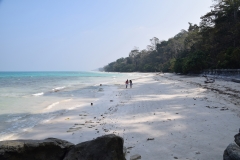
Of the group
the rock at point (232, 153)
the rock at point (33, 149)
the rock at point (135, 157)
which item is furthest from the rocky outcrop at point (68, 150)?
the rock at point (232, 153)

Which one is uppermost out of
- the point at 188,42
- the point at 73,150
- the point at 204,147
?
the point at 188,42

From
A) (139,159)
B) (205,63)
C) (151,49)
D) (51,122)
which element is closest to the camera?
(139,159)

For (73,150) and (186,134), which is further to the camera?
(186,134)

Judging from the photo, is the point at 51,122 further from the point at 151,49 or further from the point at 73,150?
the point at 151,49

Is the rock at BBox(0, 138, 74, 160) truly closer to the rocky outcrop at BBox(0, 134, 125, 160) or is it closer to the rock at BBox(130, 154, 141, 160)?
the rocky outcrop at BBox(0, 134, 125, 160)

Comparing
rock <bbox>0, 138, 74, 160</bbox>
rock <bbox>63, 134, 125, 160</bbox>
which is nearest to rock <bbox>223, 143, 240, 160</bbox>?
rock <bbox>63, 134, 125, 160</bbox>

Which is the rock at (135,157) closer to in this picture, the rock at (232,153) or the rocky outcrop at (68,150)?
the rocky outcrop at (68,150)

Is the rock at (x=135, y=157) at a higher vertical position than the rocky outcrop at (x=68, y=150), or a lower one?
lower

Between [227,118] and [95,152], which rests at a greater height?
[95,152]

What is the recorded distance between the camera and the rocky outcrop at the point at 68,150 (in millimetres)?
3400

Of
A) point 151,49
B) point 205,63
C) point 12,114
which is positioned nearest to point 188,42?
point 205,63

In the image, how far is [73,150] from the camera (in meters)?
3.73

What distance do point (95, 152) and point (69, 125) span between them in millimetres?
6874

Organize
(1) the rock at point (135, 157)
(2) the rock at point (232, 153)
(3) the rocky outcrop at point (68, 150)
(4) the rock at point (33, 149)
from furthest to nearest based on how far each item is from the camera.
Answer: (1) the rock at point (135, 157) → (2) the rock at point (232, 153) → (3) the rocky outcrop at point (68, 150) → (4) the rock at point (33, 149)
